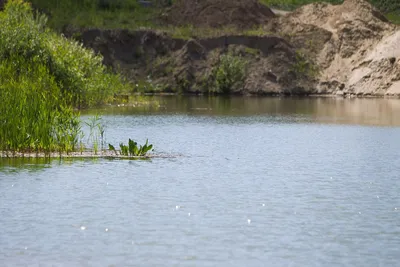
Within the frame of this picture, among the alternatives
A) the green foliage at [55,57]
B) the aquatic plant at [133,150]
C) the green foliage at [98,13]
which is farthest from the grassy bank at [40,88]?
the green foliage at [98,13]

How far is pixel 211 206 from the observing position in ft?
68.0

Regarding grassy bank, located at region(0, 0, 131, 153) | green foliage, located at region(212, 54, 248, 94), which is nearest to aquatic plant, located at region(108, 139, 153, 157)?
grassy bank, located at region(0, 0, 131, 153)

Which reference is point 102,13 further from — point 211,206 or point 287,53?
point 211,206

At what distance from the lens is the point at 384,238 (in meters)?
17.5

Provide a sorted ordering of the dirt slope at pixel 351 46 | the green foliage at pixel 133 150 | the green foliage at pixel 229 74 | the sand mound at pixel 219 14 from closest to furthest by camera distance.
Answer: the green foliage at pixel 133 150 → the dirt slope at pixel 351 46 → the green foliage at pixel 229 74 → the sand mound at pixel 219 14

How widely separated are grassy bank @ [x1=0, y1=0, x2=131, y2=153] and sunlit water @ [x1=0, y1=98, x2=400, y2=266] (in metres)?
1.56

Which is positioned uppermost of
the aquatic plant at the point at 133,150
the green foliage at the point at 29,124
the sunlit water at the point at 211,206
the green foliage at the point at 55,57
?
the green foliage at the point at 55,57

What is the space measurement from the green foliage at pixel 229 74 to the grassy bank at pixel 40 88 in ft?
58.3

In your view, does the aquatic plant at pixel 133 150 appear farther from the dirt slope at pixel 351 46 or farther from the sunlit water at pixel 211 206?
the dirt slope at pixel 351 46

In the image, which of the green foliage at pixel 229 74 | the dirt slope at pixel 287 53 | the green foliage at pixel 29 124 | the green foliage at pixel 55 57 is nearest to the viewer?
the green foliage at pixel 29 124

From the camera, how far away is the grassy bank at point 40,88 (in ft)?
94.9

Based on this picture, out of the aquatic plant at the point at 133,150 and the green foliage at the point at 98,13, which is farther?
the green foliage at the point at 98,13

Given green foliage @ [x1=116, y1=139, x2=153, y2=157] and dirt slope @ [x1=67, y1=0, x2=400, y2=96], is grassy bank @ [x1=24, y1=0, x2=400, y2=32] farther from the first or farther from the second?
green foliage @ [x1=116, y1=139, x2=153, y2=157]

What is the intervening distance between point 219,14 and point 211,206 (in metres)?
80.5
